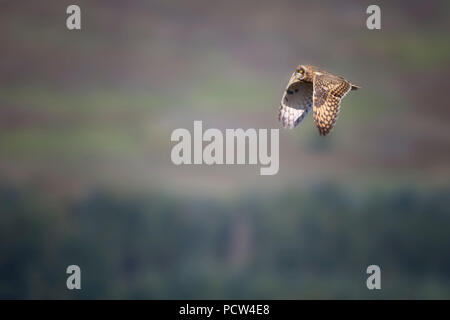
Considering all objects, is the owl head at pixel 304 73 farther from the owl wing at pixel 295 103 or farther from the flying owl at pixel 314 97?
the owl wing at pixel 295 103

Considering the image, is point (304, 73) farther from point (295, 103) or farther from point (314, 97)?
point (314, 97)

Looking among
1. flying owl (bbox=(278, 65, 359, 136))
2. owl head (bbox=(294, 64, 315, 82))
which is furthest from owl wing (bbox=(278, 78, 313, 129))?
owl head (bbox=(294, 64, 315, 82))

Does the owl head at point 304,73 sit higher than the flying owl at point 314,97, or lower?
higher

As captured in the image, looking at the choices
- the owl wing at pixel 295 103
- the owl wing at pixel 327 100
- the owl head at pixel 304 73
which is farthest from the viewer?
the owl wing at pixel 295 103

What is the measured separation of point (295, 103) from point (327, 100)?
198 cm

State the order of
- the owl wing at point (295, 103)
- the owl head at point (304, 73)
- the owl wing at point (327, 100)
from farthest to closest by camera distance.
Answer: the owl wing at point (295, 103)
the owl head at point (304, 73)
the owl wing at point (327, 100)

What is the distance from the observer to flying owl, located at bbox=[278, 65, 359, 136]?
24078mm

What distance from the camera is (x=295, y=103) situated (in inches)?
1030

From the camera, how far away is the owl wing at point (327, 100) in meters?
24.0

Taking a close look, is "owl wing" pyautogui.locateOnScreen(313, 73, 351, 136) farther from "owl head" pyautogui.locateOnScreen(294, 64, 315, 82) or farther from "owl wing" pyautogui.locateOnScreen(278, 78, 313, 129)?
"owl wing" pyautogui.locateOnScreen(278, 78, 313, 129)

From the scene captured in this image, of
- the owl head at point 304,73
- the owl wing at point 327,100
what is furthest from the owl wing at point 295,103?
the owl wing at point 327,100

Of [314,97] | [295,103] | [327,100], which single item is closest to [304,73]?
[295,103]
